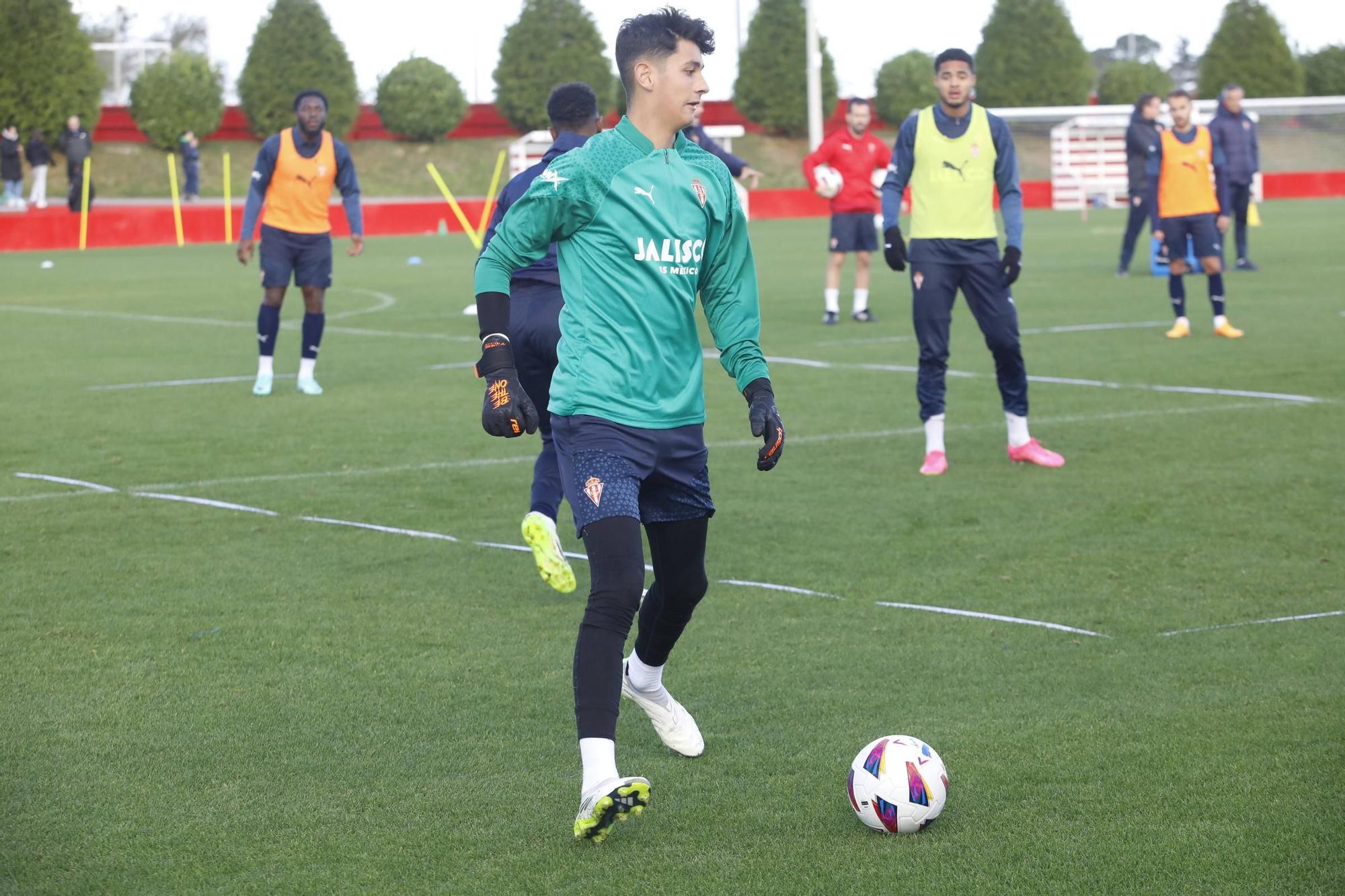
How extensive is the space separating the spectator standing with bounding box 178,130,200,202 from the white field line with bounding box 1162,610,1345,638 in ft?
151

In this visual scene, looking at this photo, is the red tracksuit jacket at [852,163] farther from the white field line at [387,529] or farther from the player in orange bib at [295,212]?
the white field line at [387,529]

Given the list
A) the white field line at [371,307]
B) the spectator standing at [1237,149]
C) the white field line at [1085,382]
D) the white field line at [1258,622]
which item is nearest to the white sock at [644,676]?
the white field line at [1258,622]

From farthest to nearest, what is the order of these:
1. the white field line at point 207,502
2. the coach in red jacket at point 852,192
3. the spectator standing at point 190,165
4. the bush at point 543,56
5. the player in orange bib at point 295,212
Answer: the bush at point 543,56 < the spectator standing at point 190,165 < the coach in red jacket at point 852,192 < the player in orange bib at point 295,212 < the white field line at point 207,502

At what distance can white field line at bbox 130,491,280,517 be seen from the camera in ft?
27.6

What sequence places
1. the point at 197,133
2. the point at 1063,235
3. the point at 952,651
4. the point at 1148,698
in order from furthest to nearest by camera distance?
the point at 197,133 → the point at 1063,235 → the point at 952,651 → the point at 1148,698

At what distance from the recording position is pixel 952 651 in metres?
5.81

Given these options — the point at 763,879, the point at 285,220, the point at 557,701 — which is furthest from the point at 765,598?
the point at 285,220

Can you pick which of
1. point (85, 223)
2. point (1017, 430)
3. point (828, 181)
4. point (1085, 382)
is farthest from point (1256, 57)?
point (1017, 430)

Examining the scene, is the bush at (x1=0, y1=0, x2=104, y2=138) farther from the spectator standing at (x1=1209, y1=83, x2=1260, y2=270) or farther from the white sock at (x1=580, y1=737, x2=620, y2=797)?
the white sock at (x1=580, y1=737, x2=620, y2=797)

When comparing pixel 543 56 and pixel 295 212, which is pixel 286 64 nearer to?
pixel 543 56

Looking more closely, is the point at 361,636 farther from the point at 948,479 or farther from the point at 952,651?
the point at 948,479

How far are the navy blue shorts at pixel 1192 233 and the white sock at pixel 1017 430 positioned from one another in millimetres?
6692

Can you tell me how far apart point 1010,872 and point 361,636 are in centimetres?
294

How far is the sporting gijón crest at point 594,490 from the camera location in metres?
4.30
